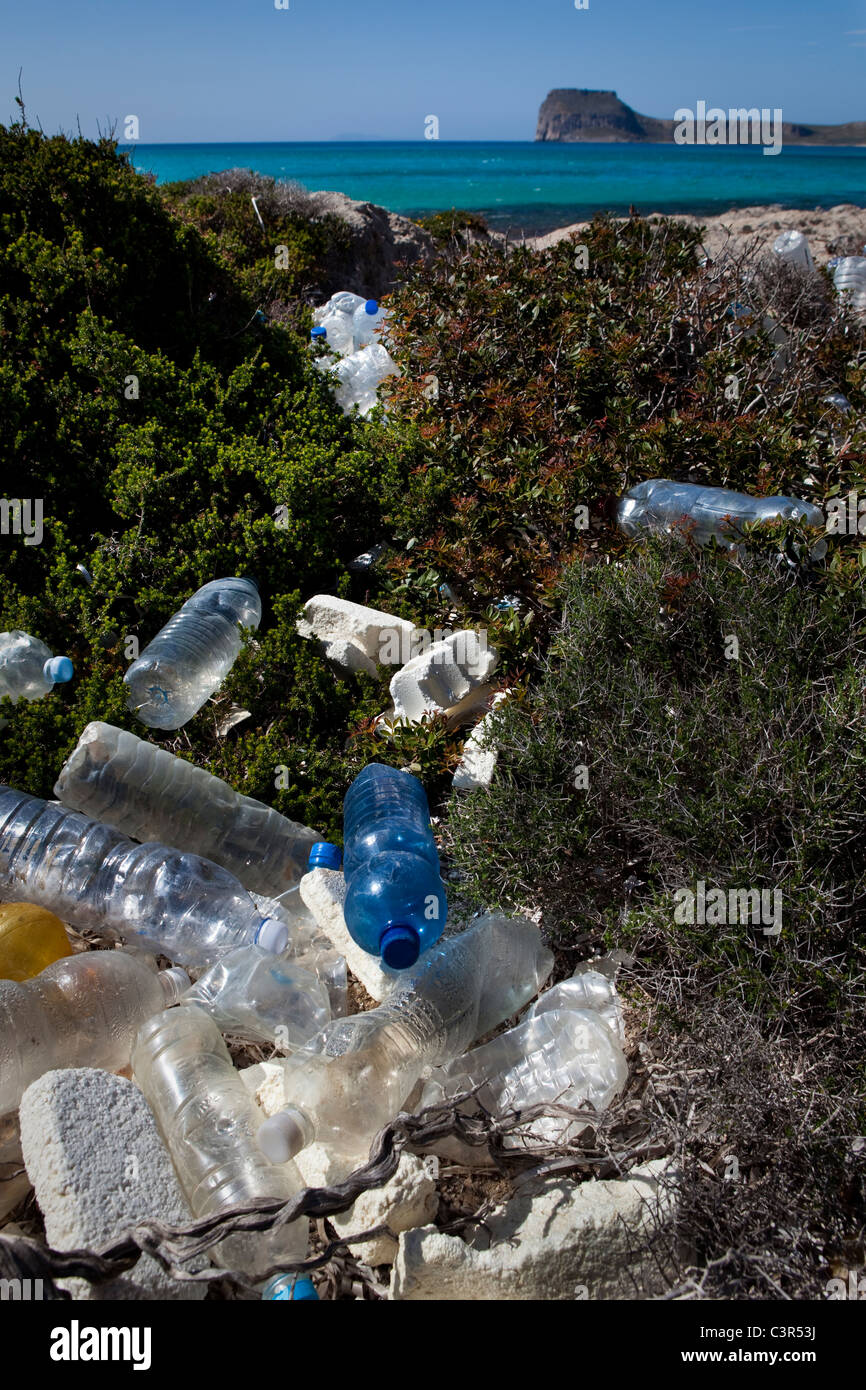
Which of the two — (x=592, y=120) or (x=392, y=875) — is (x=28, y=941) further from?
(x=592, y=120)

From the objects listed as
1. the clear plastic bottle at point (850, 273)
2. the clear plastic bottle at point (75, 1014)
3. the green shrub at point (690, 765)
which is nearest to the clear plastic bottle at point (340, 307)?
the clear plastic bottle at point (850, 273)

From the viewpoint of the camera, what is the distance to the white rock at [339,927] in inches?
106

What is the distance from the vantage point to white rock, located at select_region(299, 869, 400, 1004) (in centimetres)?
270

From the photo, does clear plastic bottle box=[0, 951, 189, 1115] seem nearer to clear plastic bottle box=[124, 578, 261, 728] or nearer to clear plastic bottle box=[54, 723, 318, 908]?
clear plastic bottle box=[54, 723, 318, 908]

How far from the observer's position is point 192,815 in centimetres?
336

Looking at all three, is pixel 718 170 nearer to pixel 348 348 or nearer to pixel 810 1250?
pixel 348 348

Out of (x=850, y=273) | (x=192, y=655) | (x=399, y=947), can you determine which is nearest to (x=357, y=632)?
(x=192, y=655)

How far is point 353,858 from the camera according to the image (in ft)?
9.66

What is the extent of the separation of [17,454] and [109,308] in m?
1.29

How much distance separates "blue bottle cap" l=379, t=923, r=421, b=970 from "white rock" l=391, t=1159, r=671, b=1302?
2.09ft

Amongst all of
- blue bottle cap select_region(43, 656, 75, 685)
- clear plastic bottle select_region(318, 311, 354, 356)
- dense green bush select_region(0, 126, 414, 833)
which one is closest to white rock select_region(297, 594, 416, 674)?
dense green bush select_region(0, 126, 414, 833)

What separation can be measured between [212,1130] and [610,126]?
13730cm

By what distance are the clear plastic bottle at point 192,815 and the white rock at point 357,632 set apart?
2.85 ft

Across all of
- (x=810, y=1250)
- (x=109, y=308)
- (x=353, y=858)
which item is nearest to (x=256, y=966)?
(x=353, y=858)
